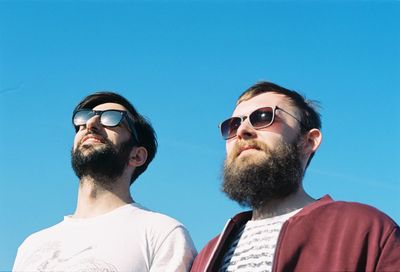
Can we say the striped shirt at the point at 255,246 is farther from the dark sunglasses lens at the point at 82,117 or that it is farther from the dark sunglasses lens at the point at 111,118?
the dark sunglasses lens at the point at 82,117

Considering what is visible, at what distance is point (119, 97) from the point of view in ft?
25.5

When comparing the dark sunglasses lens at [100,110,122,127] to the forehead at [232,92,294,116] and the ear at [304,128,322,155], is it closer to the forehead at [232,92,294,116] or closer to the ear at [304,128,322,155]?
the forehead at [232,92,294,116]

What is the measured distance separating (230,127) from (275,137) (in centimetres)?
60

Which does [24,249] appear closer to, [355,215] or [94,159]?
[94,159]

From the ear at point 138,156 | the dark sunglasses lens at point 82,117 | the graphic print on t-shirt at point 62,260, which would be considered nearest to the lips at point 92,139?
the dark sunglasses lens at point 82,117

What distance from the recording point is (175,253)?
6.12m

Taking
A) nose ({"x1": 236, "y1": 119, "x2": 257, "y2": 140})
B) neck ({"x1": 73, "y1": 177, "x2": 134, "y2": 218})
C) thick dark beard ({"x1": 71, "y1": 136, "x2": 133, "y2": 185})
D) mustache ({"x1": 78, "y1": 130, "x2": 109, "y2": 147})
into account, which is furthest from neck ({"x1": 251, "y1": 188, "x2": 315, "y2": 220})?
mustache ({"x1": 78, "y1": 130, "x2": 109, "y2": 147})

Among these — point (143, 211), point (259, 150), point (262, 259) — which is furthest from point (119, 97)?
point (262, 259)

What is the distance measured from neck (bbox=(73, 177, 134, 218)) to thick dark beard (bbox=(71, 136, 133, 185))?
0.07 metres

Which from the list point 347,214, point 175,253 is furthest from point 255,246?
point 175,253

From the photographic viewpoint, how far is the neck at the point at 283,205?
5762 mm

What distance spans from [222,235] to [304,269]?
3.91ft

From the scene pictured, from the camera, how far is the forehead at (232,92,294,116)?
6309 mm

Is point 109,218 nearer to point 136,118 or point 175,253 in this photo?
point 175,253
